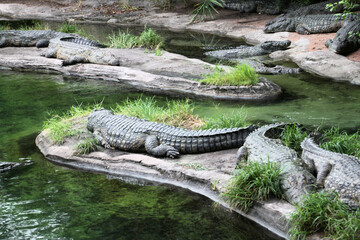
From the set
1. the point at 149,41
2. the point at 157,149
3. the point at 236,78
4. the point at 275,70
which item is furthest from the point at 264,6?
the point at 157,149

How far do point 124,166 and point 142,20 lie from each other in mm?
15432

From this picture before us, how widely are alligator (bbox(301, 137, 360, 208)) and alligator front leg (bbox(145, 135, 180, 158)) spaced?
169 cm

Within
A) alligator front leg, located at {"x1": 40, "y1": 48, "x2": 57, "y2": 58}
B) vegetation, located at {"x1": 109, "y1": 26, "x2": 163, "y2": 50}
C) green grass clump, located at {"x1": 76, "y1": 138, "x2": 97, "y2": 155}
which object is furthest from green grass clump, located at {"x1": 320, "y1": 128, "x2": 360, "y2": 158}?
alligator front leg, located at {"x1": 40, "y1": 48, "x2": 57, "y2": 58}

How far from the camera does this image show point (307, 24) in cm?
1553

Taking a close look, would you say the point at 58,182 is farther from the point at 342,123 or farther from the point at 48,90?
the point at 48,90

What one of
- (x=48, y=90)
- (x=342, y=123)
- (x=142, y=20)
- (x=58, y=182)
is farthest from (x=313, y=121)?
(x=142, y=20)

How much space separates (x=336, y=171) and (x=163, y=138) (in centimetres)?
242

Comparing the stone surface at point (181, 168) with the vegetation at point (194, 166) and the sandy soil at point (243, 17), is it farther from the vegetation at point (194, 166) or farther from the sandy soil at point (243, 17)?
the sandy soil at point (243, 17)

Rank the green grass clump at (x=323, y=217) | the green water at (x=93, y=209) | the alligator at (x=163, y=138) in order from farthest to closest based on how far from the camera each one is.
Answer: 1. the alligator at (x=163, y=138)
2. the green water at (x=93, y=209)
3. the green grass clump at (x=323, y=217)

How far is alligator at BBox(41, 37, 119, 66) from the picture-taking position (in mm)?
12141

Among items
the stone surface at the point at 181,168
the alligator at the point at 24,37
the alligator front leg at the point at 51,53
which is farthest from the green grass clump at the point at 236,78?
the alligator at the point at 24,37

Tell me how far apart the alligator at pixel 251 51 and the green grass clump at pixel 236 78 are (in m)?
3.77

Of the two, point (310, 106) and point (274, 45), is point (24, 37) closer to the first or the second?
point (274, 45)

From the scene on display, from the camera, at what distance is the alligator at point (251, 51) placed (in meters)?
13.6
